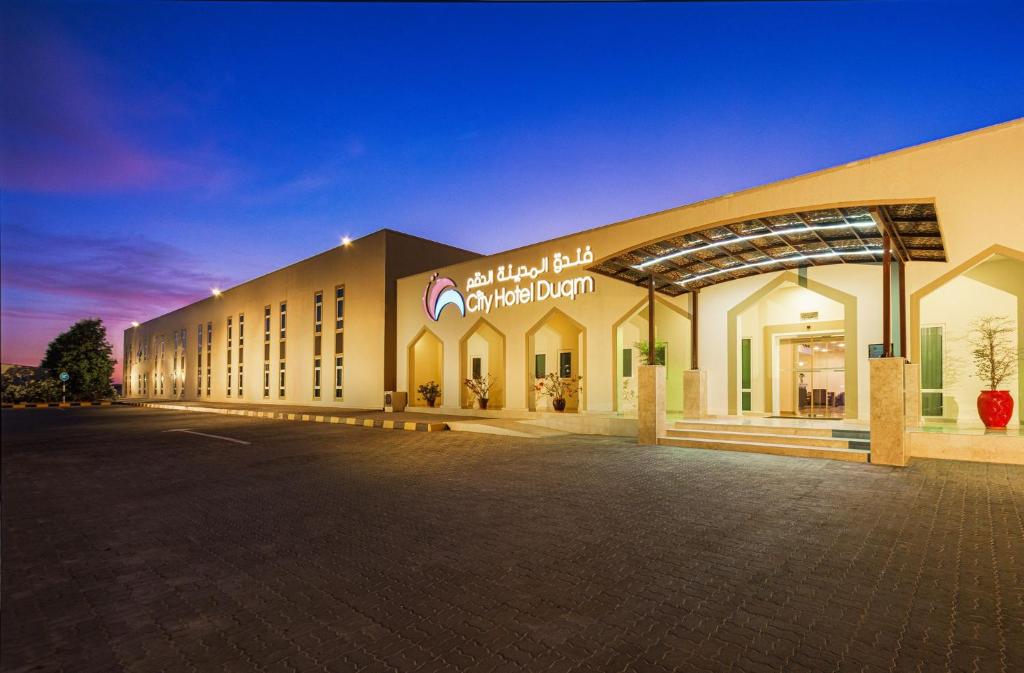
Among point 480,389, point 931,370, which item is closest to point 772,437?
point 931,370

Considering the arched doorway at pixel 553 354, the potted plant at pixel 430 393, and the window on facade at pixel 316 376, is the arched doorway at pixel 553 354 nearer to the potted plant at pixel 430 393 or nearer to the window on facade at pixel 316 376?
the potted plant at pixel 430 393

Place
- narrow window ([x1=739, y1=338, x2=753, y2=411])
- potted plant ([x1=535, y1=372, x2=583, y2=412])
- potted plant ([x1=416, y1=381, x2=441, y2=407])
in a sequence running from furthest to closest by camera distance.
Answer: potted plant ([x1=416, y1=381, x2=441, y2=407]), potted plant ([x1=535, y1=372, x2=583, y2=412]), narrow window ([x1=739, y1=338, x2=753, y2=411])

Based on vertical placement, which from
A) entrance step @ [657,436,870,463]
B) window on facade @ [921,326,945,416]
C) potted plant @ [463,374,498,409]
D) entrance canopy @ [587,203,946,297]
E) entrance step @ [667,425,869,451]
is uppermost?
entrance canopy @ [587,203,946,297]

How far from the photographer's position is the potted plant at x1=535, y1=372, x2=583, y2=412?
54.6 feet

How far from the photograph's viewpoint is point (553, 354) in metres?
20.3

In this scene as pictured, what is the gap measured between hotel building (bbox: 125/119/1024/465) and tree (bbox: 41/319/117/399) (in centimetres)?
862

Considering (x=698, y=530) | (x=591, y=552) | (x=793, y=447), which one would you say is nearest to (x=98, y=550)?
(x=591, y=552)

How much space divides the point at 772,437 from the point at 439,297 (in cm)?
1447

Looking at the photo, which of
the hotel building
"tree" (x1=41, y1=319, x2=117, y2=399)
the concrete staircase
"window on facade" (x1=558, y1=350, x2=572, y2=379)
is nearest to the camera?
"tree" (x1=41, y1=319, x2=117, y2=399)

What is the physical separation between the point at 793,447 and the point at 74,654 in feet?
32.6

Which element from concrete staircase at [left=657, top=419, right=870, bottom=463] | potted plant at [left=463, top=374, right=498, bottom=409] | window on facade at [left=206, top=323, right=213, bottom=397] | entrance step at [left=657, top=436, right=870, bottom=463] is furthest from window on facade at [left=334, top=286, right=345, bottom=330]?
entrance step at [left=657, top=436, right=870, bottom=463]

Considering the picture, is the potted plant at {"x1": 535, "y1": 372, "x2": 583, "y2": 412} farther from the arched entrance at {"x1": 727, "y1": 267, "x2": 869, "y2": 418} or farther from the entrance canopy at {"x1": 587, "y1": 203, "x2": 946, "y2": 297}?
the entrance canopy at {"x1": 587, "y1": 203, "x2": 946, "y2": 297}

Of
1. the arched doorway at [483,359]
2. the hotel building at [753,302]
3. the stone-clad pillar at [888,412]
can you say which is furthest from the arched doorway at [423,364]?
the stone-clad pillar at [888,412]

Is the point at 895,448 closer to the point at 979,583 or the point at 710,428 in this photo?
the point at 710,428
